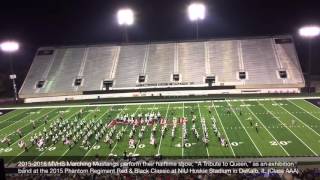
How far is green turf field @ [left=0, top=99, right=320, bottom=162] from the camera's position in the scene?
18.0 meters

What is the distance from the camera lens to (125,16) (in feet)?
135

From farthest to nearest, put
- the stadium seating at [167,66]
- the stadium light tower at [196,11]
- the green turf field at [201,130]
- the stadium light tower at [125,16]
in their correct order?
the stadium light tower at [125,16] < the stadium light tower at [196,11] < the stadium seating at [167,66] < the green turf field at [201,130]

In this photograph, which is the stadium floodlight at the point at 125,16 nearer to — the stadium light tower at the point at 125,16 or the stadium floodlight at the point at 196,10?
the stadium light tower at the point at 125,16

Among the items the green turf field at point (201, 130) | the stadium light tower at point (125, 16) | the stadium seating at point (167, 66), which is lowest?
the green turf field at point (201, 130)

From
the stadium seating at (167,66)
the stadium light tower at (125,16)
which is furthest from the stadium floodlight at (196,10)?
the stadium light tower at (125,16)

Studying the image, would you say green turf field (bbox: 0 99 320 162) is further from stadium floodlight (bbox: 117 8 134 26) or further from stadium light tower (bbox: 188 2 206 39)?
stadium floodlight (bbox: 117 8 134 26)

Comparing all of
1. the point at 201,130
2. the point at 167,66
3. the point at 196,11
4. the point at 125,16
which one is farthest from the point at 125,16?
the point at 201,130

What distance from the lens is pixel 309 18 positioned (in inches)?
1583

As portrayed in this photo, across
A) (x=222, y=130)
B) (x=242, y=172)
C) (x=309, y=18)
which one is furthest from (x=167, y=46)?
(x=242, y=172)

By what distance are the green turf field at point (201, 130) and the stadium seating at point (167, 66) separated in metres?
8.48

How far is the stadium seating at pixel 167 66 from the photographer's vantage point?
38688mm

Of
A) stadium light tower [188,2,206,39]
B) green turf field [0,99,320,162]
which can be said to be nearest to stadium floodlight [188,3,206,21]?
stadium light tower [188,2,206,39]

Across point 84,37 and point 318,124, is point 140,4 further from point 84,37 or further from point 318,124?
point 318,124

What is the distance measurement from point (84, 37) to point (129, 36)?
5251 millimetres
